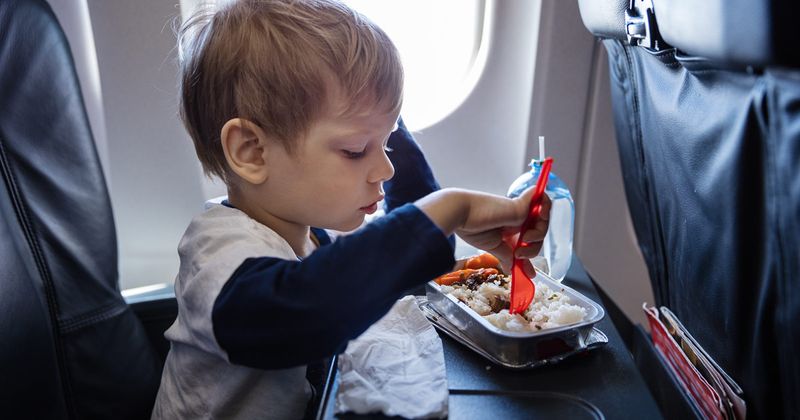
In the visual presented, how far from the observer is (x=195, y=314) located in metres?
0.73

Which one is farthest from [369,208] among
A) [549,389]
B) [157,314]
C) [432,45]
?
[432,45]

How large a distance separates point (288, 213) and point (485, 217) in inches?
10.5

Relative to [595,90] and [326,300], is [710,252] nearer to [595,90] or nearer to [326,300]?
[326,300]

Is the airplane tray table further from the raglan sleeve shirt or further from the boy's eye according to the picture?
the boy's eye

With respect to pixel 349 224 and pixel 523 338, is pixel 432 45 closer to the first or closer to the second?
pixel 349 224

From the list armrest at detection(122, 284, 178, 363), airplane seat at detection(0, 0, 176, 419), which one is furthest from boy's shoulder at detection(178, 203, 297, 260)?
armrest at detection(122, 284, 178, 363)

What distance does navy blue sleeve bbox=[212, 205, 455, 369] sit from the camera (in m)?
0.63

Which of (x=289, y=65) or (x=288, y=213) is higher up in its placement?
(x=289, y=65)

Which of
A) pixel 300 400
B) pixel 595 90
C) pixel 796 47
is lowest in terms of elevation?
pixel 300 400

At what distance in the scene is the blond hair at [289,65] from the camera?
77 centimetres

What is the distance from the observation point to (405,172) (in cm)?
120

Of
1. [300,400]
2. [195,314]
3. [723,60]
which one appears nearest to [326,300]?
[195,314]

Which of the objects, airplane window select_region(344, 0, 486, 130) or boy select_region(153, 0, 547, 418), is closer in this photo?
boy select_region(153, 0, 547, 418)

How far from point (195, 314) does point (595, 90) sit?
103cm
